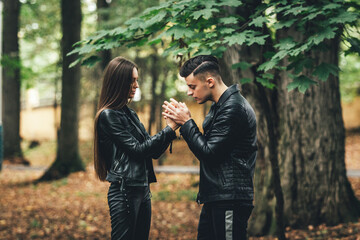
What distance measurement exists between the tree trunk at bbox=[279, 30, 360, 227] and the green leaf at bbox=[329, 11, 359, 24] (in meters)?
2.46

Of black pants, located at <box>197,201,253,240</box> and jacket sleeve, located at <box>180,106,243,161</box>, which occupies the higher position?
jacket sleeve, located at <box>180,106,243,161</box>

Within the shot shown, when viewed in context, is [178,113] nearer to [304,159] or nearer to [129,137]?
[129,137]

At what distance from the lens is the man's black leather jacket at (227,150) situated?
263 cm

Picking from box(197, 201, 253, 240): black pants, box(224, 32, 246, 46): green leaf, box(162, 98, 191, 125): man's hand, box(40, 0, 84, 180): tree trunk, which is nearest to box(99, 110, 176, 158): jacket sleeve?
box(162, 98, 191, 125): man's hand

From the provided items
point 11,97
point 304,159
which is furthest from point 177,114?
point 11,97

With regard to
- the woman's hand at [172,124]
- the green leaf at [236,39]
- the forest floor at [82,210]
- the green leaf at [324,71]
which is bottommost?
the forest floor at [82,210]

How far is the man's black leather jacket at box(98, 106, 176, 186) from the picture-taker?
9.52 ft

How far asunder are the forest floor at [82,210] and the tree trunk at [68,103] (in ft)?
1.70

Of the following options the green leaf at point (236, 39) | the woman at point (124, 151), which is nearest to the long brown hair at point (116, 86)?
the woman at point (124, 151)

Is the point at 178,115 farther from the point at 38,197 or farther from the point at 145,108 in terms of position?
the point at 145,108

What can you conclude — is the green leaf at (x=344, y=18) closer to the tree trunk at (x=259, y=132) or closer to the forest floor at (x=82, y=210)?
the tree trunk at (x=259, y=132)

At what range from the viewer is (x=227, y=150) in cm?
265

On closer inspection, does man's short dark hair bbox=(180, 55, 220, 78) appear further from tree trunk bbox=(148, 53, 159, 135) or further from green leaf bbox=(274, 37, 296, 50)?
tree trunk bbox=(148, 53, 159, 135)

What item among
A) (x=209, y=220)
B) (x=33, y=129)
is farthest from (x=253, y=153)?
(x=33, y=129)
